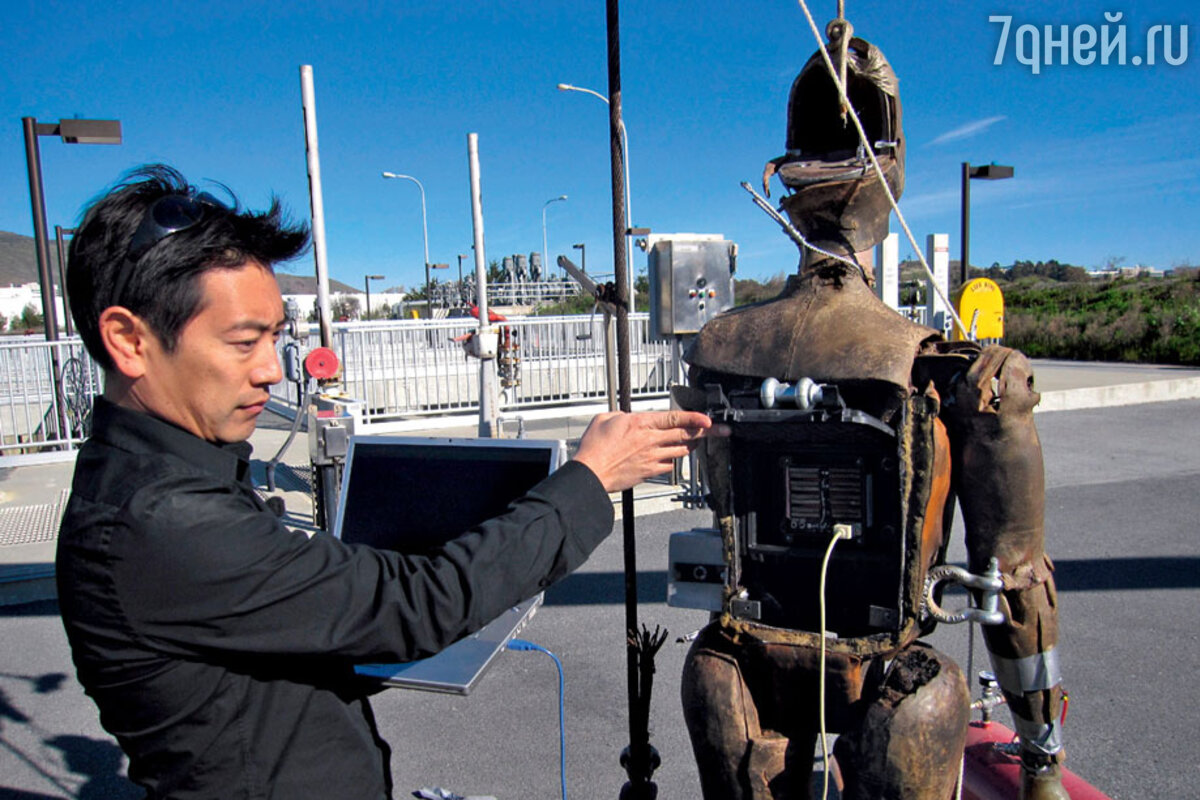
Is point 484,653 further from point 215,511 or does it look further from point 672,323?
point 672,323

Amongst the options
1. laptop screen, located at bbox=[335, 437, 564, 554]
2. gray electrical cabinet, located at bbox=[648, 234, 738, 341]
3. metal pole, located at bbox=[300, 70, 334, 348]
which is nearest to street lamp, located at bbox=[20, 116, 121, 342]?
metal pole, located at bbox=[300, 70, 334, 348]

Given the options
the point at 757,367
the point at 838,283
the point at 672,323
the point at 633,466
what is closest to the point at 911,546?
the point at 757,367

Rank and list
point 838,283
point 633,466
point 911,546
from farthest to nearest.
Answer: point 838,283, point 911,546, point 633,466

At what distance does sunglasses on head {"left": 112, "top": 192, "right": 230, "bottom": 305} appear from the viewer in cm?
115

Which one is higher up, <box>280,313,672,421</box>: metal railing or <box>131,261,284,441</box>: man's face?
<box>131,261,284,441</box>: man's face

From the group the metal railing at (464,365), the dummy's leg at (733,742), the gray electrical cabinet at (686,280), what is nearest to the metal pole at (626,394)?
the dummy's leg at (733,742)

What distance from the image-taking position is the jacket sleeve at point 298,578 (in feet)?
3.42

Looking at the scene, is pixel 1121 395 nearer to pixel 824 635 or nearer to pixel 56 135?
pixel 824 635

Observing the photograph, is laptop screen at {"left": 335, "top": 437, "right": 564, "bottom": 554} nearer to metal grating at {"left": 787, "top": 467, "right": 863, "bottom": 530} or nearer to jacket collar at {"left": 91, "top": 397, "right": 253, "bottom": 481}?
metal grating at {"left": 787, "top": 467, "right": 863, "bottom": 530}

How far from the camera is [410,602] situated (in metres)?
1.12

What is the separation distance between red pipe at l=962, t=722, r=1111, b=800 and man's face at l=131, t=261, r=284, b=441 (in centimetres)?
226

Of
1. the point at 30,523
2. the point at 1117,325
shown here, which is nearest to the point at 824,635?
the point at 30,523

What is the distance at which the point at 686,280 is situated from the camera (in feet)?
19.6

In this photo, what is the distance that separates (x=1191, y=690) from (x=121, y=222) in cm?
439
